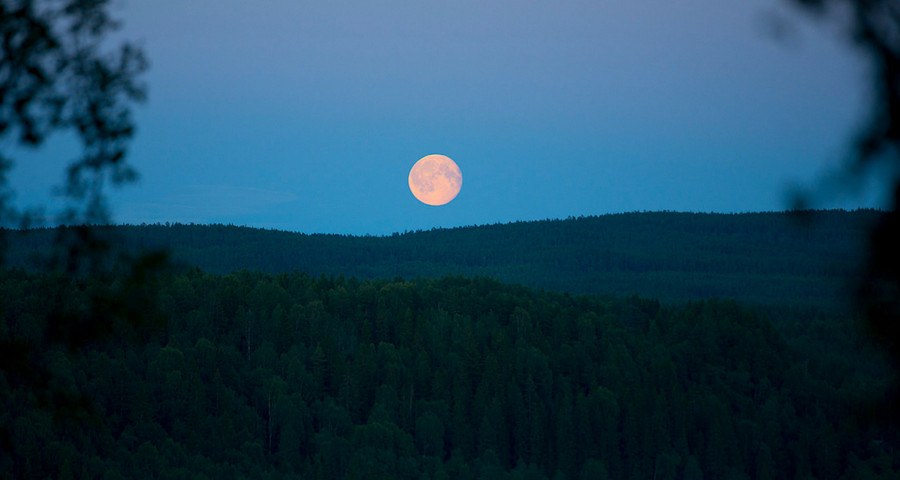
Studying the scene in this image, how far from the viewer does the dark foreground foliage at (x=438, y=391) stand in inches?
4702

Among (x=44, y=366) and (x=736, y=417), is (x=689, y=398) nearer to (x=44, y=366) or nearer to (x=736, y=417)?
(x=736, y=417)

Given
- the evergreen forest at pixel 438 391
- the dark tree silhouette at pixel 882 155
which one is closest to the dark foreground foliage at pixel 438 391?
the evergreen forest at pixel 438 391

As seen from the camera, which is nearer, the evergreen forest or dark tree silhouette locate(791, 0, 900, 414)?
dark tree silhouette locate(791, 0, 900, 414)

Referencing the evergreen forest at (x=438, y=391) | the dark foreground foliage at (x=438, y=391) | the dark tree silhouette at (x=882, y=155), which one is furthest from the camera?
the dark foreground foliage at (x=438, y=391)

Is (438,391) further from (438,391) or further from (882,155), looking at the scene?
(882,155)

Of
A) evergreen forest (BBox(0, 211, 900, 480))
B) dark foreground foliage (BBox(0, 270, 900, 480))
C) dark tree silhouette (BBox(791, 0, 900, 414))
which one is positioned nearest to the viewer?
dark tree silhouette (BBox(791, 0, 900, 414))

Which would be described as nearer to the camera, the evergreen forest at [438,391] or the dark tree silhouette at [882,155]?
the dark tree silhouette at [882,155]

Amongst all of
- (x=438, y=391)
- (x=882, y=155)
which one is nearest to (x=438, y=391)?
(x=438, y=391)

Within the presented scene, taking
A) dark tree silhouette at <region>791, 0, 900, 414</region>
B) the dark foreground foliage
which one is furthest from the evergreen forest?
dark tree silhouette at <region>791, 0, 900, 414</region>

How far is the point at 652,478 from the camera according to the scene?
13150cm

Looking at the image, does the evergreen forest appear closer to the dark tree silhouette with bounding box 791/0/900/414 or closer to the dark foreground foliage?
the dark foreground foliage

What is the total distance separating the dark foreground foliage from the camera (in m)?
119

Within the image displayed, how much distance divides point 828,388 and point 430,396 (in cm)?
7718

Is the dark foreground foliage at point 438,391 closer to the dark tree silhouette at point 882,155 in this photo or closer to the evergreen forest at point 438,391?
the evergreen forest at point 438,391
